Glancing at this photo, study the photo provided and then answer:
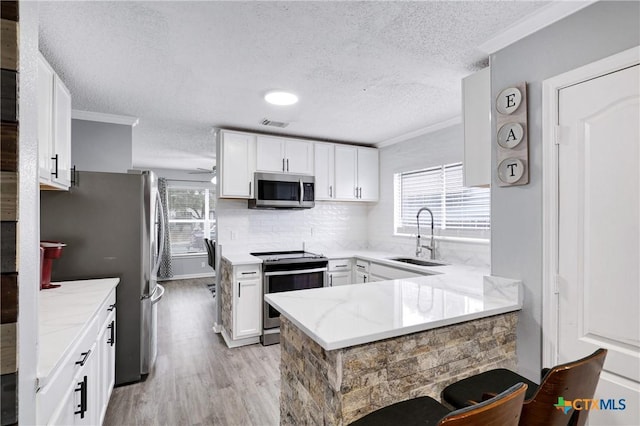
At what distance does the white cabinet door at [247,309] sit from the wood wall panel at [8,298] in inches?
108

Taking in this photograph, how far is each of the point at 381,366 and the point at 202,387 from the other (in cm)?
200

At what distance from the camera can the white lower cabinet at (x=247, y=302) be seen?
3383mm

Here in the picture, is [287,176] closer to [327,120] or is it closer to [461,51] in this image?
[327,120]

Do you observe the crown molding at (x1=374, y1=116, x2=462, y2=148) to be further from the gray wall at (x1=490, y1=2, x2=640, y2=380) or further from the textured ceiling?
the gray wall at (x1=490, y1=2, x2=640, y2=380)

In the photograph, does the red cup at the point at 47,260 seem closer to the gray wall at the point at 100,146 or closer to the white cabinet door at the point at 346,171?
the gray wall at the point at 100,146

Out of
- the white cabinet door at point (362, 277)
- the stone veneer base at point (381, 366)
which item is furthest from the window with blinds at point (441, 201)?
the stone veneer base at point (381, 366)

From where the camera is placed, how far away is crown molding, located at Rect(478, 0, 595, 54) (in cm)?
152

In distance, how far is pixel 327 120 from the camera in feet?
11.5

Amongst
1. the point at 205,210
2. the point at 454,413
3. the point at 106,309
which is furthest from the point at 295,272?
the point at 205,210

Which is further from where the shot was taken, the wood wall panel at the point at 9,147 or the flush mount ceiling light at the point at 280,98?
the flush mount ceiling light at the point at 280,98

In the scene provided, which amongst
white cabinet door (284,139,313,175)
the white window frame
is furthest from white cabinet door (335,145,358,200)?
the white window frame

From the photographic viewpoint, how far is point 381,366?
1.30 metres

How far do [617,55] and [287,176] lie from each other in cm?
310

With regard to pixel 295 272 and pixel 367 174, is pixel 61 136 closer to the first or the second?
pixel 295 272
